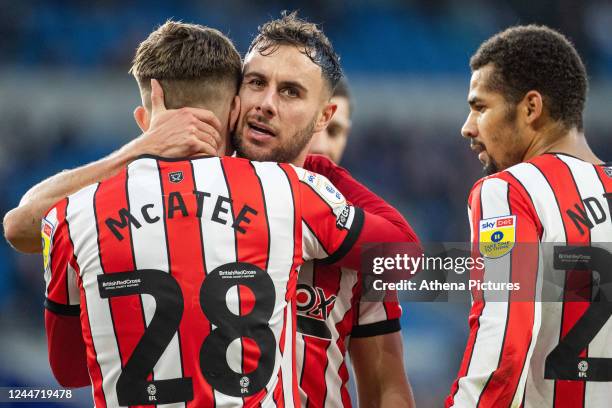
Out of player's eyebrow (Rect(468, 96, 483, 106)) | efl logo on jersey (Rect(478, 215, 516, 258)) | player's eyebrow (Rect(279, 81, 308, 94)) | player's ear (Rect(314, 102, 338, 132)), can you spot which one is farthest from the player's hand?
player's eyebrow (Rect(468, 96, 483, 106))

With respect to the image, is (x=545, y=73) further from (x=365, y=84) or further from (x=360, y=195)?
(x=365, y=84)

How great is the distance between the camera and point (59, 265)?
2.24 metres

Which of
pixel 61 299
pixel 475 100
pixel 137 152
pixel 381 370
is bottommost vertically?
pixel 381 370

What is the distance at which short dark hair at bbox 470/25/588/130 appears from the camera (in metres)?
2.84

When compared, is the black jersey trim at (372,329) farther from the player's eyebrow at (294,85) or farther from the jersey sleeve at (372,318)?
the player's eyebrow at (294,85)

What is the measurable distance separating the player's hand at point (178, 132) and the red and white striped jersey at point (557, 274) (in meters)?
0.91

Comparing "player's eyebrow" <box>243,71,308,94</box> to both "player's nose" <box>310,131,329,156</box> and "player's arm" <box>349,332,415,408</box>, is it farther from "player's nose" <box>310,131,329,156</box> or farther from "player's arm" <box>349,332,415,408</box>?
"player's nose" <box>310,131,329,156</box>

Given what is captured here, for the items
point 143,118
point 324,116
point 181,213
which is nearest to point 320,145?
point 324,116

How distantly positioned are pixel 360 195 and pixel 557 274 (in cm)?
70

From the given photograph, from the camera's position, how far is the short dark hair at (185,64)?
8.15 ft

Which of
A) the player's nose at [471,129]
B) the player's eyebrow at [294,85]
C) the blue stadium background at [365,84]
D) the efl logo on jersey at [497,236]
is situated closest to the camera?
the efl logo on jersey at [497,236]

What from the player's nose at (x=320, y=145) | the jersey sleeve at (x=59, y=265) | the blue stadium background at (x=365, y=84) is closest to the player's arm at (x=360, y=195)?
the jersey sleeve at (x=59, y=265)

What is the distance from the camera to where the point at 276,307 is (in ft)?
7.24

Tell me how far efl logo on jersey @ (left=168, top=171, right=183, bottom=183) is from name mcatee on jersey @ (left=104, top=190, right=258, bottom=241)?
4 cm
